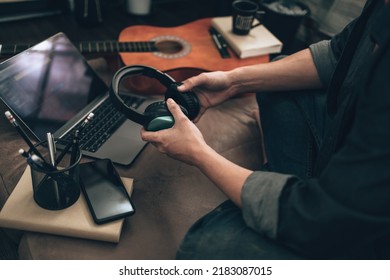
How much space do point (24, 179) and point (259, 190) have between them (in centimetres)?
52

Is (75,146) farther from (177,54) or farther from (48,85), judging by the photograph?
(177,54)

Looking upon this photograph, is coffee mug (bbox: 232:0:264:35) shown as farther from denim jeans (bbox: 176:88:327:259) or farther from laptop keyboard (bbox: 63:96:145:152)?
laptop keyboard (bbox: 63:96:145:152)

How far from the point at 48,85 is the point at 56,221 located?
1.33ft

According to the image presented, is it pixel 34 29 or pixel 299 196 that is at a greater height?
pixel 299 196

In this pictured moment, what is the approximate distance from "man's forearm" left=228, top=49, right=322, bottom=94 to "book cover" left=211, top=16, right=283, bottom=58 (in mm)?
326

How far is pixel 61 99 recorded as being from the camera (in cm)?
98

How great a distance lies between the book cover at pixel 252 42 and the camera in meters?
1.37

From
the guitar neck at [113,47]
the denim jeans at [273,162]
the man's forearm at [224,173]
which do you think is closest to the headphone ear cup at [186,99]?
the man's forearm at [224,173]

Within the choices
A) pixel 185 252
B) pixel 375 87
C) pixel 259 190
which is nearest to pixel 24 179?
pixel 185 252

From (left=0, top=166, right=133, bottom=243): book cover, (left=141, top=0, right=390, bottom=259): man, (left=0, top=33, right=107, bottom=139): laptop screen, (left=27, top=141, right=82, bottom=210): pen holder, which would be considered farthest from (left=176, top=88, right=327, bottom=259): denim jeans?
(left=0, top=33, right=107, bottom=139): laptop screen

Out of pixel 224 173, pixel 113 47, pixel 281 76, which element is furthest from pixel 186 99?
pixel 113 47
